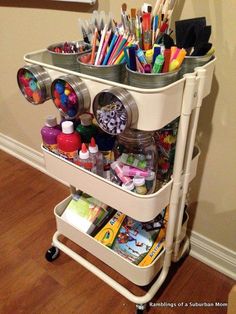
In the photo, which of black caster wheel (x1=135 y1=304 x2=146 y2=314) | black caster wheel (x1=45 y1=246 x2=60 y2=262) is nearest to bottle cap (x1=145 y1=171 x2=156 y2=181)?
black caster wheel (x1=135 y1=304 x2=146 y2=314)

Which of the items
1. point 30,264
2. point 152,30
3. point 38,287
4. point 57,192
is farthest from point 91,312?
point 152,30

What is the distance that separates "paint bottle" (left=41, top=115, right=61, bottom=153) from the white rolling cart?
22 millimetres

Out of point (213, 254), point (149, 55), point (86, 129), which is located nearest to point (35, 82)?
point (86, 129)

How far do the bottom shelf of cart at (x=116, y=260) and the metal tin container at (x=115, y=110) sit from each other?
49 cm

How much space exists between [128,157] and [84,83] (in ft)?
0.79

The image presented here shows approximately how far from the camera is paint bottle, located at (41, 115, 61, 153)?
0.91 metres

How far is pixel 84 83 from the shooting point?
0.73 m

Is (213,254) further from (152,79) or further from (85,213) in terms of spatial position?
(152,79)

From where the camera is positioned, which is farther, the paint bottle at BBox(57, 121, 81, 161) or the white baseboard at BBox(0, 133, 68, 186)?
the white baseboard at BBox(0, 133, 68, 186)

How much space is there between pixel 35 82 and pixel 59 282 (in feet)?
2.55

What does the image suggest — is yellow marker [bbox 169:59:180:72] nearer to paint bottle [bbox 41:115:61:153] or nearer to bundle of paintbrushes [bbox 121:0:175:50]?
bundle of paintbrushes [bbox 121:0:175:50]

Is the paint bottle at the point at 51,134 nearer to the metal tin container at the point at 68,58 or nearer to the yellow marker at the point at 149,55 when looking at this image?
the metal tin container at the point at 68,58

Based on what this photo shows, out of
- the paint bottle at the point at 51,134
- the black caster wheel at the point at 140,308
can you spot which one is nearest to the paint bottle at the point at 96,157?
the paint bottle at the point at 51,134

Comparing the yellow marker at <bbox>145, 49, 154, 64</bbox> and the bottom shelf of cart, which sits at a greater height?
the yellow marker at <bbox>145, 49, 154, 64</bbox>
